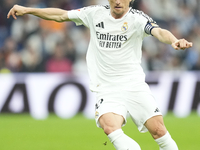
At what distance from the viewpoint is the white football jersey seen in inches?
192

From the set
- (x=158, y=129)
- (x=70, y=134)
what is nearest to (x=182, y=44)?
(x=158, y=129)

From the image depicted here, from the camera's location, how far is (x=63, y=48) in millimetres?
11258

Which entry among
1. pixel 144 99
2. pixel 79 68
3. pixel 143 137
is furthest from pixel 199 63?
pixel 144 99

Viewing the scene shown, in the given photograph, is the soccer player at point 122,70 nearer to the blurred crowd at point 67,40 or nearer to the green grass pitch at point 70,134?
the green grass pitch at point 70,134

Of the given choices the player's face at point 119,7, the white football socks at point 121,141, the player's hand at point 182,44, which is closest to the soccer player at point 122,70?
the player's face at point 119,7

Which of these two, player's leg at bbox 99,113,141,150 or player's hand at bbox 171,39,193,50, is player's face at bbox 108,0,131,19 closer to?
player's hand at bbox 171,39,193,50

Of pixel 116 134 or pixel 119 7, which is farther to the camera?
pixel 119 7

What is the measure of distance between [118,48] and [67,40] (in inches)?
270

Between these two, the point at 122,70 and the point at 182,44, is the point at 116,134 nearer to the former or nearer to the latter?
the point at 122,70

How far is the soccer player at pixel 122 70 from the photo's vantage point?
4.77 metres

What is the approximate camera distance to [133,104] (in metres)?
4.84

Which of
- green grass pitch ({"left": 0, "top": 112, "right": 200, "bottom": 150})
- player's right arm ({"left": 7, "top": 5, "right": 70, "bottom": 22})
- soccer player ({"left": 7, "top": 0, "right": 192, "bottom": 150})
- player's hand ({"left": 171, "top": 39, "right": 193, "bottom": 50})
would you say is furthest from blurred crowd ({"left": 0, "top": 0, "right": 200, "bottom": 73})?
player's hand ({"left": 171, "top": 39, "right": 193, "bottom": 50})

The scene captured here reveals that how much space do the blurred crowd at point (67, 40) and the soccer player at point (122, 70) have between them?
20.3 feet

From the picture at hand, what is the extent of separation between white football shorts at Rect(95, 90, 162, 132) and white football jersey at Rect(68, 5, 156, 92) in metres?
0.08
